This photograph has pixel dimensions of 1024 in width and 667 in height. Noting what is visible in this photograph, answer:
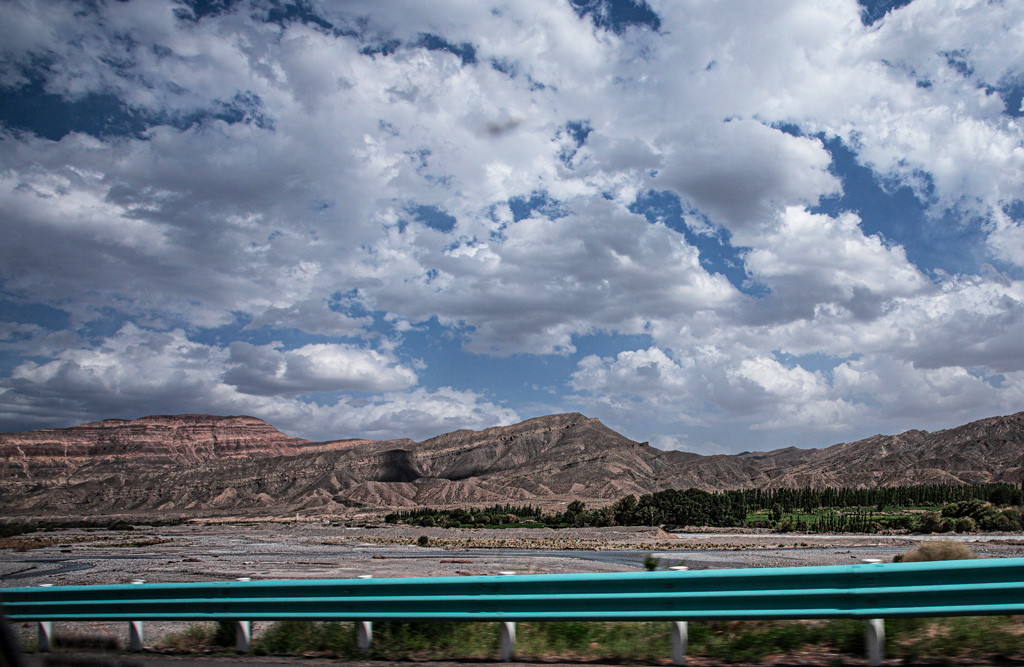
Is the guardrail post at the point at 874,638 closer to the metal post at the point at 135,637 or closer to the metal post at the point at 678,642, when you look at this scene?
the metal post at the point at 678,642

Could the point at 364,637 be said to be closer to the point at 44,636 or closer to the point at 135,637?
the point at 135,637

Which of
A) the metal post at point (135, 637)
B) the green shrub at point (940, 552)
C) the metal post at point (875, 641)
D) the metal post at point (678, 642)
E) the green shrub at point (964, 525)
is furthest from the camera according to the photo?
the green shrub at point (964, 525)

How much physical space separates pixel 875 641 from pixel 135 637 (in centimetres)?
846

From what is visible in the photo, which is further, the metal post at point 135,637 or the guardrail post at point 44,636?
the guardrail post at point 44,636

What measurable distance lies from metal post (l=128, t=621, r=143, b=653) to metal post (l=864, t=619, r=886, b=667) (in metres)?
8.31

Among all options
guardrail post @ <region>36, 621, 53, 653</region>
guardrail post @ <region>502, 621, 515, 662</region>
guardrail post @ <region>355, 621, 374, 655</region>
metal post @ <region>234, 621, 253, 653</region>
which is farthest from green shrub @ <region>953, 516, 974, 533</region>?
guardrail post @ <region>36, 621, 53, 653</region>

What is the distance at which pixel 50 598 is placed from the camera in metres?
9.49

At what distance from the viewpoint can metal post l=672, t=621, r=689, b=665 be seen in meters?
7.13

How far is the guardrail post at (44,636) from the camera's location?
925 centimetres

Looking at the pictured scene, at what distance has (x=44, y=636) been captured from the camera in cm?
937

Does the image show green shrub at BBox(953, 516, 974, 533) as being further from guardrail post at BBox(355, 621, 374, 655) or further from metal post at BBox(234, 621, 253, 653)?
metal post at BBox(234, 621, 253, 653)

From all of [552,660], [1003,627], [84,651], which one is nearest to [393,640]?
[552,660]

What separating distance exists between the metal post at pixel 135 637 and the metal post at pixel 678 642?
6563mm

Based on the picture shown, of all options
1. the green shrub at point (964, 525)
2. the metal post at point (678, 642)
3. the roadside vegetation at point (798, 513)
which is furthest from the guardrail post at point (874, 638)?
the roadside vegetation at point (798, 513)
